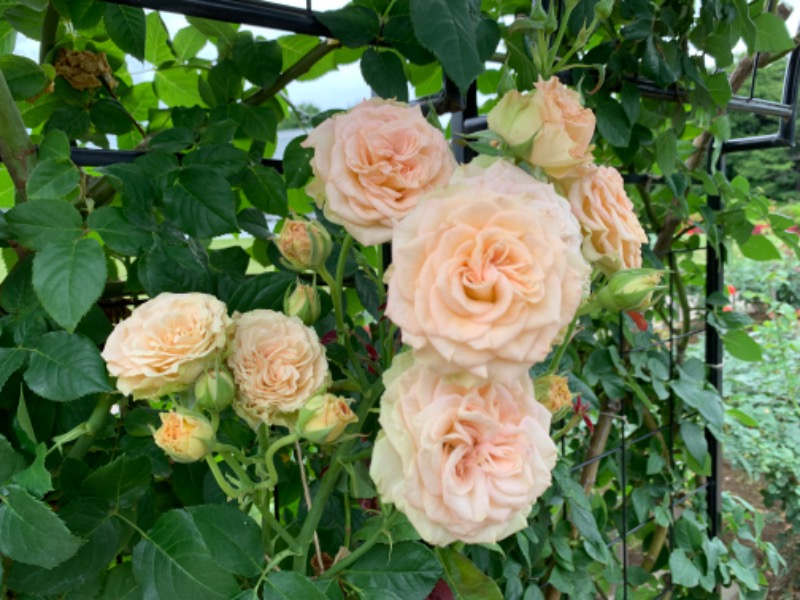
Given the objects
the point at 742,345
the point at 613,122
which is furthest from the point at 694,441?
the point at 613,122

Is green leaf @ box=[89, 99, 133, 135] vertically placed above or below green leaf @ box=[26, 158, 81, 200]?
below

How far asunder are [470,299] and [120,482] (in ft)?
1.06

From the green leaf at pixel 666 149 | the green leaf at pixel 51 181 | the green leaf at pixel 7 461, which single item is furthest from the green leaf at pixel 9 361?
the green leaf at pixel 666 149

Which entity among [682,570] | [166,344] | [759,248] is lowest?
[682,570]

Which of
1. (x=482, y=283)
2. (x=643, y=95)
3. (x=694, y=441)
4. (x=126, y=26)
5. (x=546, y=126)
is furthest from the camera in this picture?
(x=694, y=441)

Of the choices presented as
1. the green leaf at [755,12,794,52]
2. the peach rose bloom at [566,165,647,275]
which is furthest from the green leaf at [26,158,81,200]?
the green leaf at [755,12,794,52]

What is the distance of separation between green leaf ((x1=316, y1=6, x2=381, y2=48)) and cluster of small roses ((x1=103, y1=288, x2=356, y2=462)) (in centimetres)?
27

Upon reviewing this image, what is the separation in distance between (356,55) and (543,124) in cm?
44

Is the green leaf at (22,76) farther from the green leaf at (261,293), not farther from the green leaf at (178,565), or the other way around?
the green leaf at (178,565)

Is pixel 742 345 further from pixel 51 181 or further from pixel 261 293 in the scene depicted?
pixel 51 181

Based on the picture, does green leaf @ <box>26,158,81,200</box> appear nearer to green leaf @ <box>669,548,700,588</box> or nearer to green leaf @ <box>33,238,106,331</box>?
green leaf @ <box>33,238,106,331</box>

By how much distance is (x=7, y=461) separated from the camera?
1.59 feet

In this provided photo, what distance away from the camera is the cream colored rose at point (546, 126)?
0.43 m

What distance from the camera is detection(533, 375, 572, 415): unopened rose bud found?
474 millimetres
